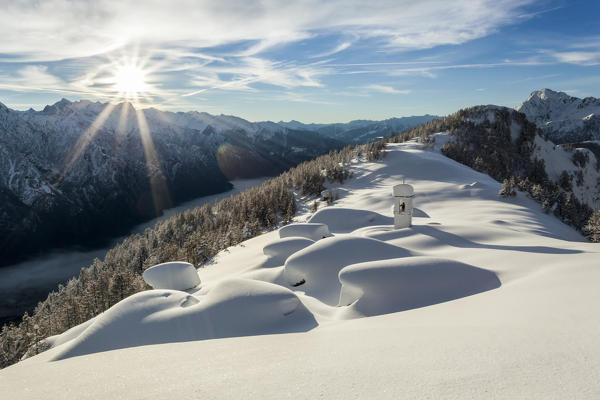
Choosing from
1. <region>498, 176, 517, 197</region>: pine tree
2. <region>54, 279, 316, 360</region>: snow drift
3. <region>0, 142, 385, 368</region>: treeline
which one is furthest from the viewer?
<region>498, 176, 517, 197</region>: pine tree

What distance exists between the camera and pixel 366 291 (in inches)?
314

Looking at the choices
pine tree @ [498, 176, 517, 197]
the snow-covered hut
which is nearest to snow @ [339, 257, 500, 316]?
the snow-covered hut

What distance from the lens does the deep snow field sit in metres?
3.51

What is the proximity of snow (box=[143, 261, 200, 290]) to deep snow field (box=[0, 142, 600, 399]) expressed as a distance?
315 cm

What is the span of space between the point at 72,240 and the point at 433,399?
23498 cm

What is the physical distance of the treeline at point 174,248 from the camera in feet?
71.8

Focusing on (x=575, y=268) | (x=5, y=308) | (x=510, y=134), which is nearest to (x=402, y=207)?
(x=575, y=268)

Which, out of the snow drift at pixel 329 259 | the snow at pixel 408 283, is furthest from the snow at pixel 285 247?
the snow at pixel 408 283

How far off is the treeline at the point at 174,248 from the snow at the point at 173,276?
161 inches

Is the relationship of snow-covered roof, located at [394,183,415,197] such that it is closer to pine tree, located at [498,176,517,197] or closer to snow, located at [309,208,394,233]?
snow, located at [309,208,394,233]

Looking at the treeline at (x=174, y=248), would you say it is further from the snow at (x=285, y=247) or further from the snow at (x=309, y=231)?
the snow at (x=309, y=231)

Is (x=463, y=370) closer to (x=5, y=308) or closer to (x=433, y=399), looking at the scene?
(x=433, y=399)

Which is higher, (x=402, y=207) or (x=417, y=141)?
(x=417, y=141)

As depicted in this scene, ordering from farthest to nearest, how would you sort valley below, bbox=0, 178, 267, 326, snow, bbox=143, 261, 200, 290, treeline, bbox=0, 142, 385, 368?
1. valley below, bbox=0, 178, 267, 326
2. treeline, bbox=0, 142, 385, 368
3. snow, bbox=143, 261, 200, 290
